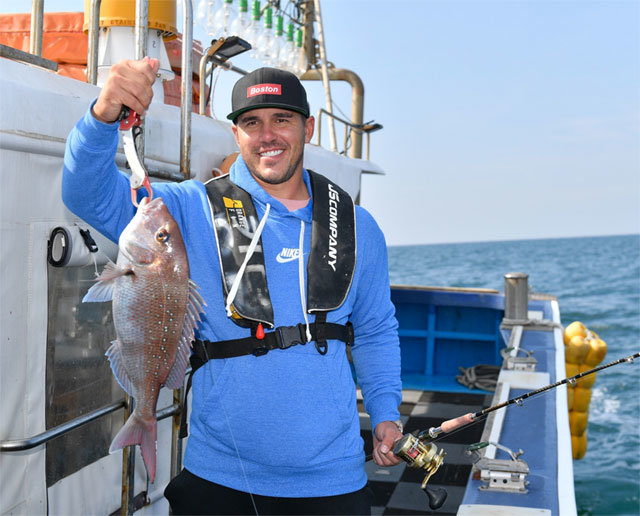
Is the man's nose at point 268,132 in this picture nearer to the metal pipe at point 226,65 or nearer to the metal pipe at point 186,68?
the metal pipe at point 186,68

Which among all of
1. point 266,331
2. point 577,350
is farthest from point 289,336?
point 577,350

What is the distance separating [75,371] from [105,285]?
1.21m

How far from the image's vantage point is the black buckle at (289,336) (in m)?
2.34

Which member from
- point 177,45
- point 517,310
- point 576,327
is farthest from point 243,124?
point 576,327

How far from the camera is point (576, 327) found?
8.46m

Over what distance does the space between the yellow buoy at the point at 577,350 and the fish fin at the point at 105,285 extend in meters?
6.93

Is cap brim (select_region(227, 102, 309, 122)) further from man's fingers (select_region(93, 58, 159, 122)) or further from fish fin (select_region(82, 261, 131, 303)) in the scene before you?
fish fin (select_region(82, 261, 131, 303))

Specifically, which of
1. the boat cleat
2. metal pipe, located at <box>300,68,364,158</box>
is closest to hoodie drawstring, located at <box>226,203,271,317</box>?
the boat cleat

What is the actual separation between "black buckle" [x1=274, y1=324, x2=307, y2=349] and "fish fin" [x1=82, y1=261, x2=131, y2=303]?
0.57 meters

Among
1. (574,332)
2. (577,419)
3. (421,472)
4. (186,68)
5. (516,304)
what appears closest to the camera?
(186,68)

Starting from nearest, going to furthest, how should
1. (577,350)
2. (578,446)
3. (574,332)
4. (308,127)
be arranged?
(308,127) → (577,350) → (574,332) → (578,446)

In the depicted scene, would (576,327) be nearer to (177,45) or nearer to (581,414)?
(581,414)

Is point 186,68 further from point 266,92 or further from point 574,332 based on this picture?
point 574,332

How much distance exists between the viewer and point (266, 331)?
233cm
